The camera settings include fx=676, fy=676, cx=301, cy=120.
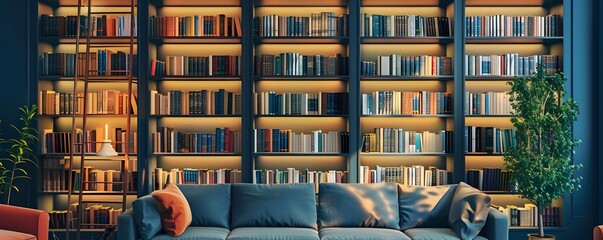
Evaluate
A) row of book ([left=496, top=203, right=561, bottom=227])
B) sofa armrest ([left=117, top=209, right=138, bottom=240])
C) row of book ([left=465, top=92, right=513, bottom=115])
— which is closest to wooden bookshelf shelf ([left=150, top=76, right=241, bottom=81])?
sofa armrest ([left=117, top=209, right=138, bottom=240])

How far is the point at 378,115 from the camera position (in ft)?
24.6

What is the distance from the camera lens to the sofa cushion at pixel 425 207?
6.34 m

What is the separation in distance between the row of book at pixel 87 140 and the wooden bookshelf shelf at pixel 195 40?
1.09 meters

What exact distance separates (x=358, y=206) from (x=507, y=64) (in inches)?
102

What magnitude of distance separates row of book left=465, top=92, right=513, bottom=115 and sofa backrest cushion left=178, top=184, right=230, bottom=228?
9.56 ft

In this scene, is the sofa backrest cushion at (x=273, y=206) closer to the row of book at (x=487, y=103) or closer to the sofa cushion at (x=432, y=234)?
the sofa cushion at (x=432, y=234)

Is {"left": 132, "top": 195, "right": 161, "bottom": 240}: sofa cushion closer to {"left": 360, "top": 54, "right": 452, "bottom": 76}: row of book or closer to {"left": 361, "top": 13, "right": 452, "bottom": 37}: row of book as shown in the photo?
{"left": 360, "top": 54, "right": 452, "bottom": 76}: row of book

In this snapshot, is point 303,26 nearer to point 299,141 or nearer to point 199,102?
point 299,141

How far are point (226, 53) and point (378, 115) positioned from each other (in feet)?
6.34

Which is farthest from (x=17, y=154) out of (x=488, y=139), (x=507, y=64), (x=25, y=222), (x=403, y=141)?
(x=507, y=64)

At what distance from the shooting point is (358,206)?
634 centimetres

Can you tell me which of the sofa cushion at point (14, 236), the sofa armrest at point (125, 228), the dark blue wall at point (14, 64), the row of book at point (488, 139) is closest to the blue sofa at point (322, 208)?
the sofa armrest at point (125, 228)

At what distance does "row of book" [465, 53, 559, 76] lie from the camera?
7.55 m

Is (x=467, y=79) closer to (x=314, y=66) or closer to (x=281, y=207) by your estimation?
(x=314, y=66)
